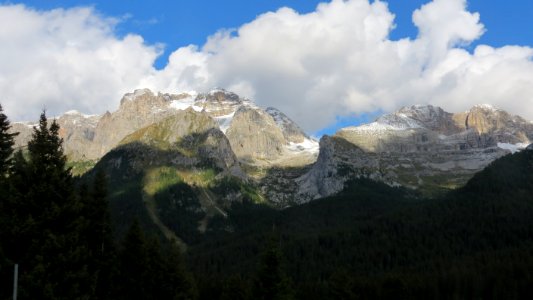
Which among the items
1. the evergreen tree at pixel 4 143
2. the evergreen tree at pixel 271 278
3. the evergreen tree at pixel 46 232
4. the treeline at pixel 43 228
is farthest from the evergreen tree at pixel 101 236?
the evergreen tree at pixel 271 278

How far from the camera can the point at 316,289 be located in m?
152

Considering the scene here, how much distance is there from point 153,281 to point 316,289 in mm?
95445

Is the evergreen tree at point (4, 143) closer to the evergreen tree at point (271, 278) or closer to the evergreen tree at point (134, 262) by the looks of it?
the evergreen tree at point (134, 262)

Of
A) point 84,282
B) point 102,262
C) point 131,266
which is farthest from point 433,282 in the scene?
point 84,282

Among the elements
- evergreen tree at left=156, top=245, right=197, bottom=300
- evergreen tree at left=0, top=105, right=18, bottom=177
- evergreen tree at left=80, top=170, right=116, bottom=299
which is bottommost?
evergreen tree at left=156, top=245, right=197, bottom=300

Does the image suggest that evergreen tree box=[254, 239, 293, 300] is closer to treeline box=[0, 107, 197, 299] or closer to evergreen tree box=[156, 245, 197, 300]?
evergreen tree box=[156, 245, 197, 300]

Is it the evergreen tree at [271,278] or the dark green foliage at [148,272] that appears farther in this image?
the dark green foliage at [148,272]

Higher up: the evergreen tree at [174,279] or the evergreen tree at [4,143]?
the evergreen tree at [4,143]

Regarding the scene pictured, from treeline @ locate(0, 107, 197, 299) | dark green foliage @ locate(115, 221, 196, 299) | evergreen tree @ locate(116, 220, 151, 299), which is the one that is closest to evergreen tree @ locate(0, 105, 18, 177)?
treeline @ locate(0, 107, 197, 299)

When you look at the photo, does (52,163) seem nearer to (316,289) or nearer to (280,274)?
(280,274)

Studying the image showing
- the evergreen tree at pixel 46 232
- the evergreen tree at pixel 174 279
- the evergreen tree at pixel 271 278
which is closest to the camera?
the evergreen tree at pixel 46 232

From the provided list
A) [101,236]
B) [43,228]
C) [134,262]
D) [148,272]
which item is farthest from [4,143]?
[148,272]

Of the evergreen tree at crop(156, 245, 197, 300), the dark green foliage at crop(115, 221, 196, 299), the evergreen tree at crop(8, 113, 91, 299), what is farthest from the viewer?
the evergreen tree at crop(156, 245, 197, 300)

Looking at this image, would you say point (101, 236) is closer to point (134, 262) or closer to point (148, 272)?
point (134, 262)
